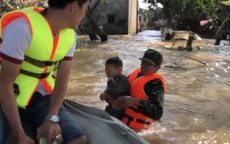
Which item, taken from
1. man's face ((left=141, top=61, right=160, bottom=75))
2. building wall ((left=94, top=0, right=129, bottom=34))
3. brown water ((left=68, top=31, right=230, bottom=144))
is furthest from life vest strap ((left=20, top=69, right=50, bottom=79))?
building wall ((left=94, top=0, right=129, bottom=34))

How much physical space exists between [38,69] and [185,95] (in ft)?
19.3

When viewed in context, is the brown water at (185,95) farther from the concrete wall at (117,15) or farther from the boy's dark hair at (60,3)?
the concrete wall at (117,15)

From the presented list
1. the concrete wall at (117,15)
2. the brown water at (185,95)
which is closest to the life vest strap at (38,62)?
the brown water at (185,95)

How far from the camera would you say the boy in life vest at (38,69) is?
190cm

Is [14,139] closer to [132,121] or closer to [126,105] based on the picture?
[126,105]

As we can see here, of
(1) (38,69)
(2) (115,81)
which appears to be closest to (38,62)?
(1) (38,69)

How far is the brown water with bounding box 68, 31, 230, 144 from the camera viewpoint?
204 inches

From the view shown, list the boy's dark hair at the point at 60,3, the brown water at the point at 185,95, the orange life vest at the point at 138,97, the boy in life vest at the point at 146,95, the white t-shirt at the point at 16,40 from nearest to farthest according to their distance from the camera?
the white t-shirt at the point at 16,40, the boy's dark hair at the point at 60,3, the boy in life vest at the point at 146,95, the orange life vest at the point at 138,97, the brown water at the point at 185,95

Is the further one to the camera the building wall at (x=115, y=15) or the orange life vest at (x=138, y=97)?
the building wall at (x=115, y=15)

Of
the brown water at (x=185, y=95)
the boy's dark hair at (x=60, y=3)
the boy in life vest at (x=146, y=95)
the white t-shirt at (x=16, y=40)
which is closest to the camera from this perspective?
the white t-shirt at (x=16, y=40)

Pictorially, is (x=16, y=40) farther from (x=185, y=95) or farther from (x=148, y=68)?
(x=185, y=95)

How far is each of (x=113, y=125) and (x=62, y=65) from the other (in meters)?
0.46

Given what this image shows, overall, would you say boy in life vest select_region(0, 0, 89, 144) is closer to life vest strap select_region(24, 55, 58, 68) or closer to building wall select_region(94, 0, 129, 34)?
life vest strap select_region(24, 55, 58, 68)

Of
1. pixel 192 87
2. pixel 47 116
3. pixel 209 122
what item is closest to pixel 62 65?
pixel 47 116
